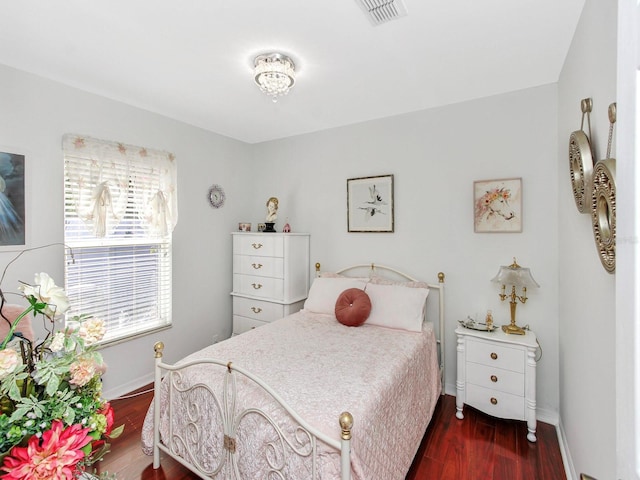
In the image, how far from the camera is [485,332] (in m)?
2.43

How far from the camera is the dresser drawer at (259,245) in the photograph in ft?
10.9

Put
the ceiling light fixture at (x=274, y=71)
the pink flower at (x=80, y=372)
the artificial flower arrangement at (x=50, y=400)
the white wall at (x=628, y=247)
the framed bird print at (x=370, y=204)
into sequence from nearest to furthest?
the white wall at (x=628, y=247) < the artificial flower arrangement at (x=50, y=400) < the pink flower at (x=80, y=372) < the ceiling light fixture at (x=274, y=71) < the framed bird print at (x=370, y=204)

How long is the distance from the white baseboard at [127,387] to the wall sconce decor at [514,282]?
126 inches

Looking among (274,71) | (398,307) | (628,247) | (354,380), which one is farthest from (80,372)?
(398,307)

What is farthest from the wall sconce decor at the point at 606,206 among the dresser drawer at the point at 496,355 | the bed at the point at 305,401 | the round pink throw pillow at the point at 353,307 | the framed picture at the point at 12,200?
the framed picture at the point at 12,200

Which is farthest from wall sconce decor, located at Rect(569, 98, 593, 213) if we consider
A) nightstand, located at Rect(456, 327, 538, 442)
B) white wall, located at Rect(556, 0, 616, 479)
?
nightstand, located at Rect(456, 327, 538, 442)

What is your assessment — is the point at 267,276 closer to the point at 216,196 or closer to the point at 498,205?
the point at 216,196

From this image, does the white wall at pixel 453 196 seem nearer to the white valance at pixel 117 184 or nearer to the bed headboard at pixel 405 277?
the bed headboard at pixel 405 277

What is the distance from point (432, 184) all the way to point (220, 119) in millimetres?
2217

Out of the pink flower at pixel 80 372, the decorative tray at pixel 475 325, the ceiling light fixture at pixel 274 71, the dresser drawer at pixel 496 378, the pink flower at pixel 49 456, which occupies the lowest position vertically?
the dresser drawer at pixel 496 378

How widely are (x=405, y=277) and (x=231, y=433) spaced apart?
2.03m

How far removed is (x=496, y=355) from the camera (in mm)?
2309

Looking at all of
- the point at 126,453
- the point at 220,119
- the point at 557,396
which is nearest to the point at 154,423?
the point at 126,453

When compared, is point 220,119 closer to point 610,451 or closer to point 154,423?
point 154,423
